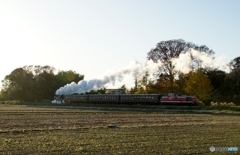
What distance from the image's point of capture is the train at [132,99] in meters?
75.2

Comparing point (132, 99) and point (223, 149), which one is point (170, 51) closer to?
point (132, 99)

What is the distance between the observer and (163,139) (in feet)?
73.9

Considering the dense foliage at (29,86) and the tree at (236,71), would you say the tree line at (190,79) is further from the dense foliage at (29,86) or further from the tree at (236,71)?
the dense foliage at (29,86)

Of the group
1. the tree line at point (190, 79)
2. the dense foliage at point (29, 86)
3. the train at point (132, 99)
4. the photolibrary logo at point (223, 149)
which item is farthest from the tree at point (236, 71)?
the photolibrary logo at point (223, 149)

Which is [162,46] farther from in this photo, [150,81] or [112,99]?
[112,99]

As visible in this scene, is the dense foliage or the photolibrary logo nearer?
the photolibrary logo

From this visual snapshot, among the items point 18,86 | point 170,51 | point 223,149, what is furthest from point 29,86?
point 223,149

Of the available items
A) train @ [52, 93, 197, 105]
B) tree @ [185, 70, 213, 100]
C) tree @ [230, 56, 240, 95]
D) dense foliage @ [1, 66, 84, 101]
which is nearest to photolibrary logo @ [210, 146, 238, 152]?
train @ [52, 93, 197, 105]

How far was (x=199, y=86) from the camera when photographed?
83.2 metres

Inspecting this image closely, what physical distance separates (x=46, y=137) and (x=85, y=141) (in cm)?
298

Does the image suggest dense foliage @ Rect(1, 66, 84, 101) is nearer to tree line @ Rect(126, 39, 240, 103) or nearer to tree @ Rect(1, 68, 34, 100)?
tree @ Rect(1, 68, 34, 100)

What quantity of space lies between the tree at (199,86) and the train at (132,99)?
8.11 meters

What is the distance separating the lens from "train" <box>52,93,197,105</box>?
75206 millimetres

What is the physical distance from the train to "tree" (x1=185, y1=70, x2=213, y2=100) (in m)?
8.11
